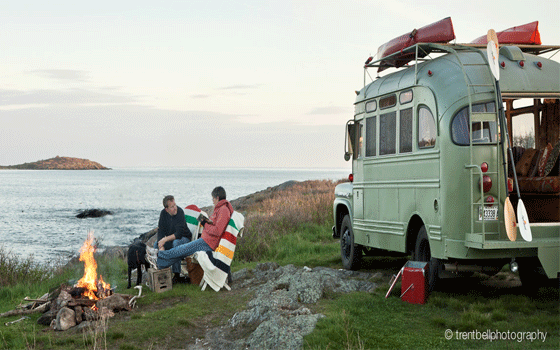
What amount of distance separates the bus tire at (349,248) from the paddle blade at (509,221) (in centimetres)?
475

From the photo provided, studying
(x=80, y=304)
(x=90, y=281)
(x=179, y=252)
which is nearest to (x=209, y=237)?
(x=179, y=252)

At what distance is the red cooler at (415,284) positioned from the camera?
841 cm

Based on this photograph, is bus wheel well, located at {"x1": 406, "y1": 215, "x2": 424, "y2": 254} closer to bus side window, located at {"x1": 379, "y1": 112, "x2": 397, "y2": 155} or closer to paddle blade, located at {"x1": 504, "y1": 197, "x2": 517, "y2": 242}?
bus side window, located at {"x1": 379, "y1": 112, "x2": 397, "y2": 155}

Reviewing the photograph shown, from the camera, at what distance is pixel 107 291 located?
9523 millimetres

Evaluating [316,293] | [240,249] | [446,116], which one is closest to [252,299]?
[316,293]

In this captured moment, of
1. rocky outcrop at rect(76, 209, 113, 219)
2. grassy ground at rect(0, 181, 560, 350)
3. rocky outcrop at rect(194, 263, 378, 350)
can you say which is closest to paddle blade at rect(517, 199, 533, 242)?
grassy ground at rect(0, 181, 560, 350)

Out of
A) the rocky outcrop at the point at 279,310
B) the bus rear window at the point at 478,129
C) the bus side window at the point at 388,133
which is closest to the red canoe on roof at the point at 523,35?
the bus rear window at the point at 478,129

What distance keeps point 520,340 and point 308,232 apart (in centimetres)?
1171

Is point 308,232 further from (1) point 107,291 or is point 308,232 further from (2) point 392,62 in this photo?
(1) point 107,291

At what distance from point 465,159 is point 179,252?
5463 millimetres

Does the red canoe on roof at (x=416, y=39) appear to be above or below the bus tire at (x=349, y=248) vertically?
above

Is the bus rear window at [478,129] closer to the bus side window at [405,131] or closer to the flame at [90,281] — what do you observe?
the bus side window at [405,131]

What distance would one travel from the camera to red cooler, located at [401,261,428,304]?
8.41 m

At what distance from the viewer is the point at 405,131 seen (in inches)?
381
